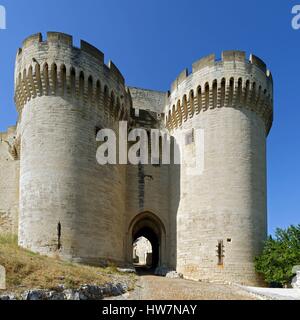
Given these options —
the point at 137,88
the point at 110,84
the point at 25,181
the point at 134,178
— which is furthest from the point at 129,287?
the point at 137,88

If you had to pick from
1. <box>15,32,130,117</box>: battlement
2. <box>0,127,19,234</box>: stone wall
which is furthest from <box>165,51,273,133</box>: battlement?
<box>0,127,19,234</box>: stone wall

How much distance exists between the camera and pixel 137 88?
1905 cm

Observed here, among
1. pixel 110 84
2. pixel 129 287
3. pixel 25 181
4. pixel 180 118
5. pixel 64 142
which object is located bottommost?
pixel 129 287

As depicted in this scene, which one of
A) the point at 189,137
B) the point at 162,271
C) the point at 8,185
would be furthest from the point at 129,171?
the point at 8,185

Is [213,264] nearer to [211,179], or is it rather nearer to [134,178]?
[211,179]

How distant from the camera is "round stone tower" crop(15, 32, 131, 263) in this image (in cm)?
1314

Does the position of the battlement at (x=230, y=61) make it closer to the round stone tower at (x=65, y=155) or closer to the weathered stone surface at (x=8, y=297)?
the round stone tower at (x=65, y=155)

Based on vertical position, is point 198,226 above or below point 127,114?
below

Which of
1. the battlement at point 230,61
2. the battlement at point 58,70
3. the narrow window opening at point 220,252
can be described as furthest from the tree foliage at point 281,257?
the battlement at point 58,70

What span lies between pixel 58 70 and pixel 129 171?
5.36 m

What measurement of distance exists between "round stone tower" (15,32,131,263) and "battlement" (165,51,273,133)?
11.6 ft

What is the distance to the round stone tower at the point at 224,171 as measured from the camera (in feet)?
46.3

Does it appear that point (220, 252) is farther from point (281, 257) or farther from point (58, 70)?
point (58, 70)

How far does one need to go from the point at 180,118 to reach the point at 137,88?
3.58 meters
